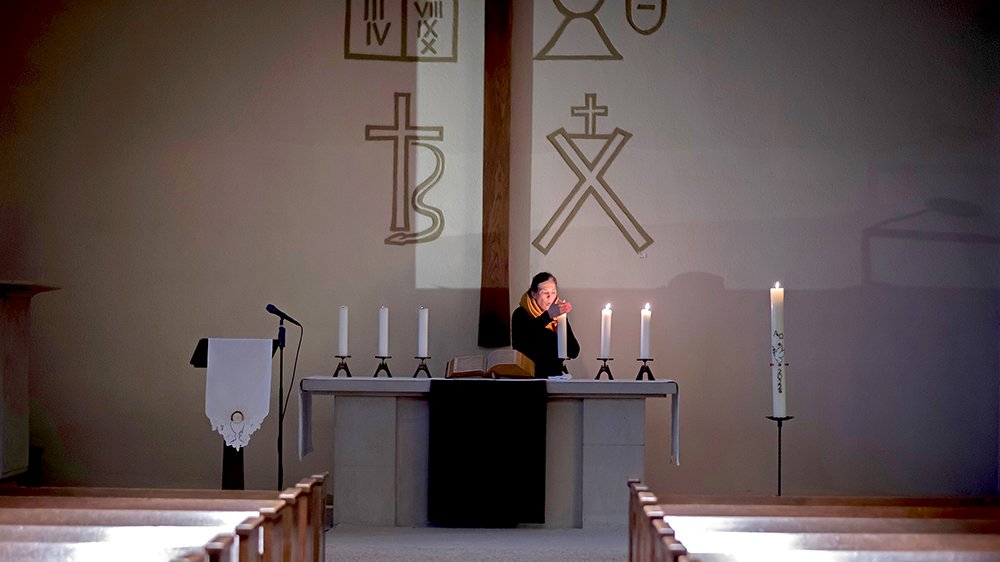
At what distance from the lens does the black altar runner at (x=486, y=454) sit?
515 cm

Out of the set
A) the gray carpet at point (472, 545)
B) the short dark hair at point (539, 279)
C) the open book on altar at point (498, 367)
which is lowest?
the gray carpet at point (472, 545)

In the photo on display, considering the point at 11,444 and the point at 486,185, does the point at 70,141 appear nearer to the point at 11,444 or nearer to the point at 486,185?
the point at 11,444

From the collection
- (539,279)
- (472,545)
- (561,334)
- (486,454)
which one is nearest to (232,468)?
(486,454)

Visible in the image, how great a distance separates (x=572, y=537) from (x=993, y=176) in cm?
378

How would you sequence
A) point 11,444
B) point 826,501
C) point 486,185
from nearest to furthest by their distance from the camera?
point 826,501
point 11,444
point 486,185

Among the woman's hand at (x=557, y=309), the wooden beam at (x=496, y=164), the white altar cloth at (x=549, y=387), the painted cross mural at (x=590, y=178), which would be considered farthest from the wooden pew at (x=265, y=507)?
the painted cross mural at (x=590, y=178)

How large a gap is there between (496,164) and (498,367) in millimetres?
1699

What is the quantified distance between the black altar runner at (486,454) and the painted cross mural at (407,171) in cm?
183

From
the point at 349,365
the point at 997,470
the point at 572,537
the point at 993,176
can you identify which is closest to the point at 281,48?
the point at 349,365

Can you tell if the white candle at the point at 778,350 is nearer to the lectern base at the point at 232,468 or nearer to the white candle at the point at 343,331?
the white candle at the point at 343,331

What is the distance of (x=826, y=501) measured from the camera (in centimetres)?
349

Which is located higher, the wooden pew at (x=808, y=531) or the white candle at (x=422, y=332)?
the white candle at (x=422, y=332)

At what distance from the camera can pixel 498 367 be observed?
540 centimetres

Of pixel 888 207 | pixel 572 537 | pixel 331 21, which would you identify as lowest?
pixel 572 537
